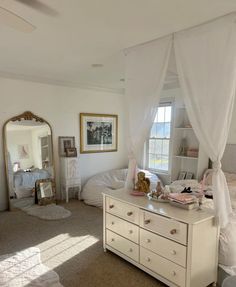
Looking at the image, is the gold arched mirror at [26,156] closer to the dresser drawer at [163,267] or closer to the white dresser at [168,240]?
Answer: the white dresser at [168,240]

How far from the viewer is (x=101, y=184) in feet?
15.5

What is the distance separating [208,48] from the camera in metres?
2.07

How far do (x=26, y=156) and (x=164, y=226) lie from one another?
3.18 m

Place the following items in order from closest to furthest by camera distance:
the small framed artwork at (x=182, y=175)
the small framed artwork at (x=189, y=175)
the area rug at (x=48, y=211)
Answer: the area rug at (x=48, y=211), the small framed artwork at (x=189, y=175), the small framed artwork at (x=182, y=175)

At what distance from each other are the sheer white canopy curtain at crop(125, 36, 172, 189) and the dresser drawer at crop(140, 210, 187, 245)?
0.68m

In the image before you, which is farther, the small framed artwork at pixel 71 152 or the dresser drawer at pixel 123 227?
the small framed artwork at pixel 71 152

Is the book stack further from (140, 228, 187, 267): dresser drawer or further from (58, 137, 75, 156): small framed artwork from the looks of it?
(58, 137, 75, 156): small framed artwork

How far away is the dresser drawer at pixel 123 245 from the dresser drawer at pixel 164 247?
157mm

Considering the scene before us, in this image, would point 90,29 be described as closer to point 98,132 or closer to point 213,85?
point 213,85

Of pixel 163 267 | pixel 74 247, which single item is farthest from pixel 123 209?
pixel 74 247

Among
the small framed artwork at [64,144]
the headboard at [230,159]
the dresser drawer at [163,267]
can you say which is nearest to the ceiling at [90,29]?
the small framed artwork at [64,144]

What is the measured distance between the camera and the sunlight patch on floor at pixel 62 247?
8.70ft

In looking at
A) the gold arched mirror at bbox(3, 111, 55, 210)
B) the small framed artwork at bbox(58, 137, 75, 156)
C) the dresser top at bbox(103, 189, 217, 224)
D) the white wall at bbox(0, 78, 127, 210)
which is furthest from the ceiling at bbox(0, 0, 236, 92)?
the dresser top at bbox(103, 189, 217, 224)

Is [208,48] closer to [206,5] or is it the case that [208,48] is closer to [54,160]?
[206,5]
